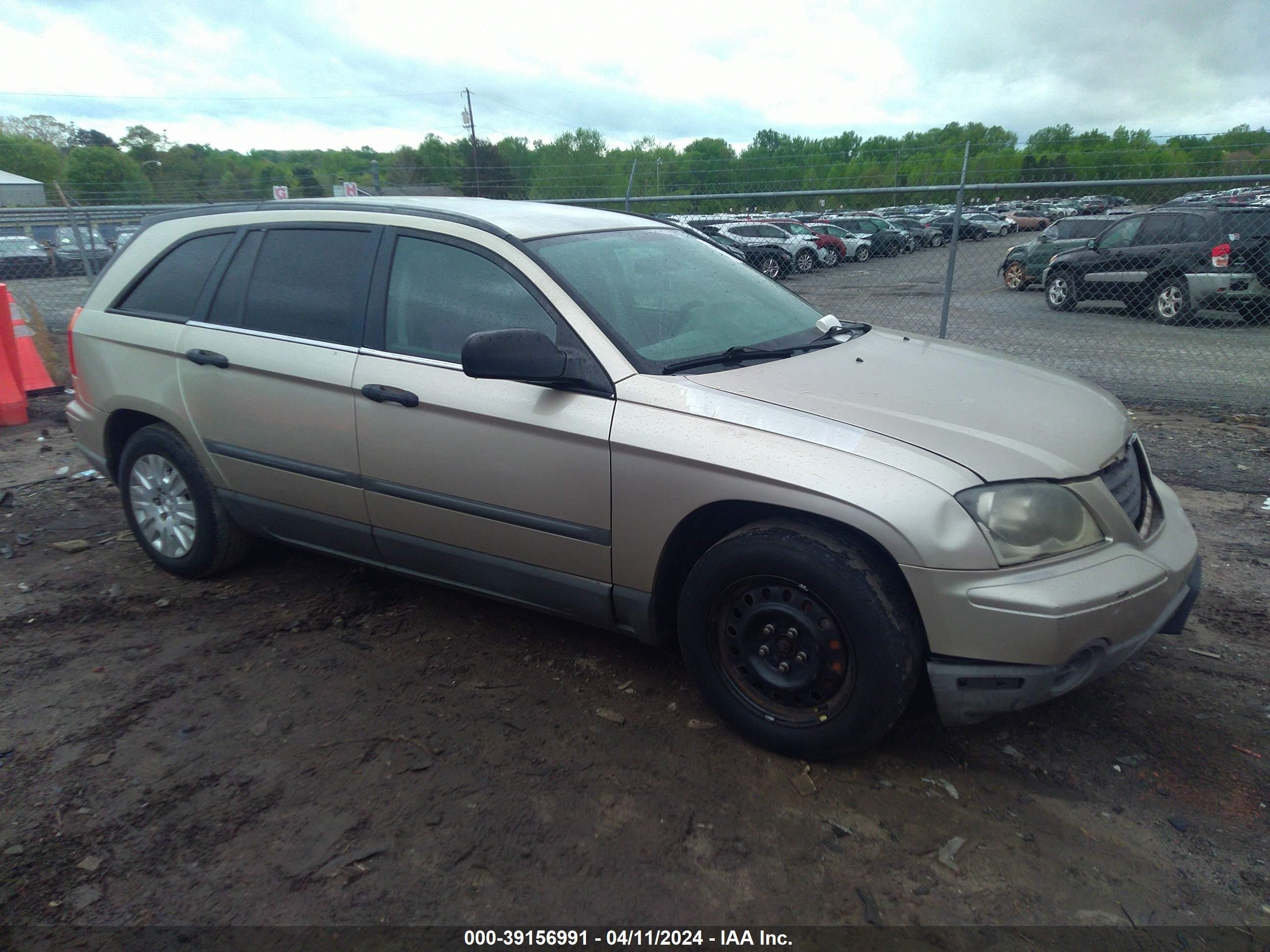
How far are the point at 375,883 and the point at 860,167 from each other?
13.6 metres

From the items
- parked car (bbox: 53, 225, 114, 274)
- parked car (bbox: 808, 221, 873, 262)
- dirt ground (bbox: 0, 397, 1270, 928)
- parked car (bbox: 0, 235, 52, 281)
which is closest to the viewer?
dirt ground (bbox: 0, 397, 1270, 928)

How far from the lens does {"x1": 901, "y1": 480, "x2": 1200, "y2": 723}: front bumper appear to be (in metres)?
2.43

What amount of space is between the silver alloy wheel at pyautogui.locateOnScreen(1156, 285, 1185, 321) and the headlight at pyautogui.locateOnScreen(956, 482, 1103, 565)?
34.5ft

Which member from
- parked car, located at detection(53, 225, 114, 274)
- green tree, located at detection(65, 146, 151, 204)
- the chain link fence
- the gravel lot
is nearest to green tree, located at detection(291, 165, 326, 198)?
green tree, located at detection(65, 146, 151, 204)

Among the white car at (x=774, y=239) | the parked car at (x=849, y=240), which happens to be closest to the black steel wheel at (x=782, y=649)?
the parked car at (x=849, y=240)

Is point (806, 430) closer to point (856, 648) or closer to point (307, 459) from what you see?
point (856, 648)

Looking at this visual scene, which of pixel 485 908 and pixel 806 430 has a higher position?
pixel 806 430

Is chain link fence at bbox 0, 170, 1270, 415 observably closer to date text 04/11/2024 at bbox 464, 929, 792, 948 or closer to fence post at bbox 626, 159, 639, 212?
fence post at bbox 626, 159, 639, 212

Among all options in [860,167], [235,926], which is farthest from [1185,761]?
[860,167]

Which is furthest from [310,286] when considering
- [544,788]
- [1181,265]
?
[1181,265]

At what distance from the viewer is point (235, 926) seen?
2232 millimetres

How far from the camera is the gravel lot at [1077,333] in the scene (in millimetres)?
8414

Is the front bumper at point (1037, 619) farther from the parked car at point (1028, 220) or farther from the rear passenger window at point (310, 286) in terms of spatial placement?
the parked car at point (1028, 220)

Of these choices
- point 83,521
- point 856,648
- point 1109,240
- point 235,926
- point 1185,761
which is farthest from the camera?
point 1109,240
